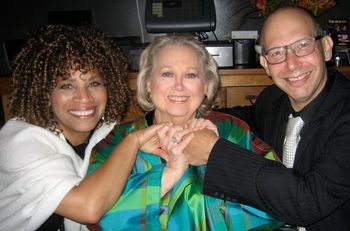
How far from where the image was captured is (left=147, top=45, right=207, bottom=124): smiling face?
1.30 metres

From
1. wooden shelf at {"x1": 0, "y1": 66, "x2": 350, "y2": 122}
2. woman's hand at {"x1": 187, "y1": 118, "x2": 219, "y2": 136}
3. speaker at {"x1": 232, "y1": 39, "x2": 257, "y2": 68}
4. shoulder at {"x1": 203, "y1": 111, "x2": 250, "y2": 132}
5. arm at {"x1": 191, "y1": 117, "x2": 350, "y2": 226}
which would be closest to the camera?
arm at {"x1": 191, "y1": 117, "x2": 350, "y2": 226}

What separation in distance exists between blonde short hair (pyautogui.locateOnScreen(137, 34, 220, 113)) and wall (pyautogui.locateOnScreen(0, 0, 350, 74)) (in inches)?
45.9

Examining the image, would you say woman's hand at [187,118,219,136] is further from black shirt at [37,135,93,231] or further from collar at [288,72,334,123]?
black shirt at [37,135,93,231]

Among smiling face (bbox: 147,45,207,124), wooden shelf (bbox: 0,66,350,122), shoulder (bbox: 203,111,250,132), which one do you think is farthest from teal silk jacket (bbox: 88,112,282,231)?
wooden shelf (bbox: 0,66,350,122)

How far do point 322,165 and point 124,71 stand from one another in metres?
0.99

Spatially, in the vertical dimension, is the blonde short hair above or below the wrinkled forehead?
below

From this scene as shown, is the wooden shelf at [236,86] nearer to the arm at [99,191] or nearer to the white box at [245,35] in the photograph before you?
Result: the white box at [245,35]

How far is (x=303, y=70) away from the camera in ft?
4.33

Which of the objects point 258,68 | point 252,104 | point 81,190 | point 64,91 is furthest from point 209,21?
point 81,190

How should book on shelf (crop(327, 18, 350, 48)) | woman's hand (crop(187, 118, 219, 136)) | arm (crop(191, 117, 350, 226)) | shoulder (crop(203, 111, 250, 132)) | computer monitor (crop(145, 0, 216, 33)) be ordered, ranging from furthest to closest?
book on shelf (crop(327, 18, 350, 48)) < computer monitor (crop(145, 0, 216, 33)) < shoulder (crop(203, 111, 250, 132)) < woman's hand (crop(187, 118, 219, 136)) < arm (crop(191, 117, 350, 226))

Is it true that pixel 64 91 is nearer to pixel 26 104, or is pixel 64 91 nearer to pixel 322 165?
pixel 26 104

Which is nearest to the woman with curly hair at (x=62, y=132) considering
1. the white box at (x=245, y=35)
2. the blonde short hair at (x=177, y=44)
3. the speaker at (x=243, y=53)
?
the blonde short hair at (x=177, y=44)

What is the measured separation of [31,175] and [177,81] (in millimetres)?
655

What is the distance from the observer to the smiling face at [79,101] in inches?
51.3
